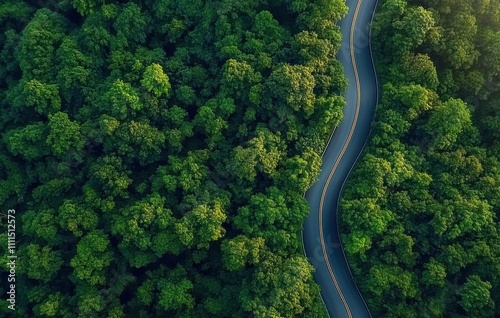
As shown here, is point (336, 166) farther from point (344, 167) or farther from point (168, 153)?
point (168, 153)

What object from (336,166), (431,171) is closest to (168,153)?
(336,166)

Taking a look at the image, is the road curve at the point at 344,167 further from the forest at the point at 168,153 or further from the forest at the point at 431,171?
the forest at the point at 168,153

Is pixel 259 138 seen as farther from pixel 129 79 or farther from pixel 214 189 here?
pixel 129 79

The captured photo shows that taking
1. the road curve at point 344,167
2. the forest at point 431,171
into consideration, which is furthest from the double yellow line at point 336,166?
the forest at point 431,171

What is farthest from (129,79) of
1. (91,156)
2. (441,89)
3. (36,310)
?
(441,89)

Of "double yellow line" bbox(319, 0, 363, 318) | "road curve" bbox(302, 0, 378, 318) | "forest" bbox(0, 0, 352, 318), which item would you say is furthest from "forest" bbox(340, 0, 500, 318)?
"forest" bbox(0, 0, 352, 318)

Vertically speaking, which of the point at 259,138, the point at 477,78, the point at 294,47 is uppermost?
the point at 477,78
